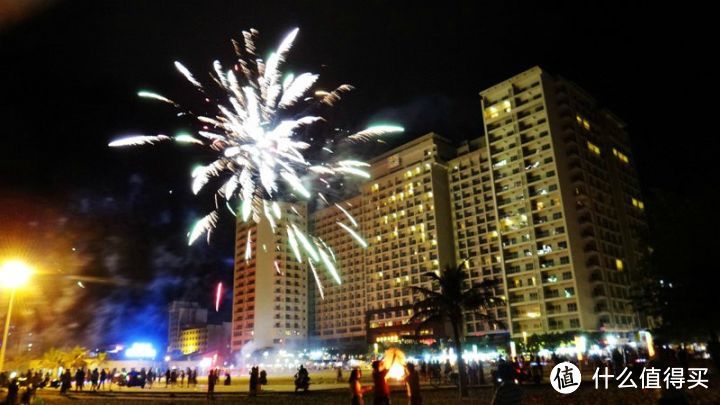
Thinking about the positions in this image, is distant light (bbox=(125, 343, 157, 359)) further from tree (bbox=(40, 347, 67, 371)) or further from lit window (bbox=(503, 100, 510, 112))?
lit window (bbox=(503, 100, 510, 112))

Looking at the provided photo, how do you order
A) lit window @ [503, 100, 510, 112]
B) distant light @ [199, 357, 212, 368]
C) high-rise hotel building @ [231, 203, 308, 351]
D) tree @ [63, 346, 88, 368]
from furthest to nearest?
high-rise hotel building @ [231, 203, 308, 351]
lit window @ [503, 100, 510, 112]
distant light @ [199, 357, 212, 368]
tree @ [63, 346, 88, 368]

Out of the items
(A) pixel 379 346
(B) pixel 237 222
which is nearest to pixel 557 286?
(A) pixel 379 346

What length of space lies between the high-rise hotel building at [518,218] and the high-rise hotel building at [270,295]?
352cm

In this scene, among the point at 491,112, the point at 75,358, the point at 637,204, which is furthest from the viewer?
the point at 637,204

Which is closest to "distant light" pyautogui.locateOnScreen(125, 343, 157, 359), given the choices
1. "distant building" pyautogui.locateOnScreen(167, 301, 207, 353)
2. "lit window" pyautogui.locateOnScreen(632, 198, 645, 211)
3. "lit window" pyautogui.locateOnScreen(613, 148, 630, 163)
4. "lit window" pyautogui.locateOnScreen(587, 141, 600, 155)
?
"lit window" pyautogui.locateOnScreen(587, 141, 600, 155)

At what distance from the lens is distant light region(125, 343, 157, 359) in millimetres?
70000

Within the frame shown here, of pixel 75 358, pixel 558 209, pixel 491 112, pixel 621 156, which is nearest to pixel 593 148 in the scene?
pixel 621 156

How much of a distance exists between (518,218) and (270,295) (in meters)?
69.9

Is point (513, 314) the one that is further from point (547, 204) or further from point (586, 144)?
point (586, 144)

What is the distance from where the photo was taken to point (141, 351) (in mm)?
70750

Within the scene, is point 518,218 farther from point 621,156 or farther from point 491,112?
point 621,156

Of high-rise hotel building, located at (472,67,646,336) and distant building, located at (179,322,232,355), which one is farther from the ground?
high-rise hotel building, located at (472,67,646,336)

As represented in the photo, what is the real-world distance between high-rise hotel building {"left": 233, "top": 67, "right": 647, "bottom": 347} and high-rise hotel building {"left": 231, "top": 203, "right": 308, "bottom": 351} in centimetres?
352

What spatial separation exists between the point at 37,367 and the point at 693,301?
63412 mm
